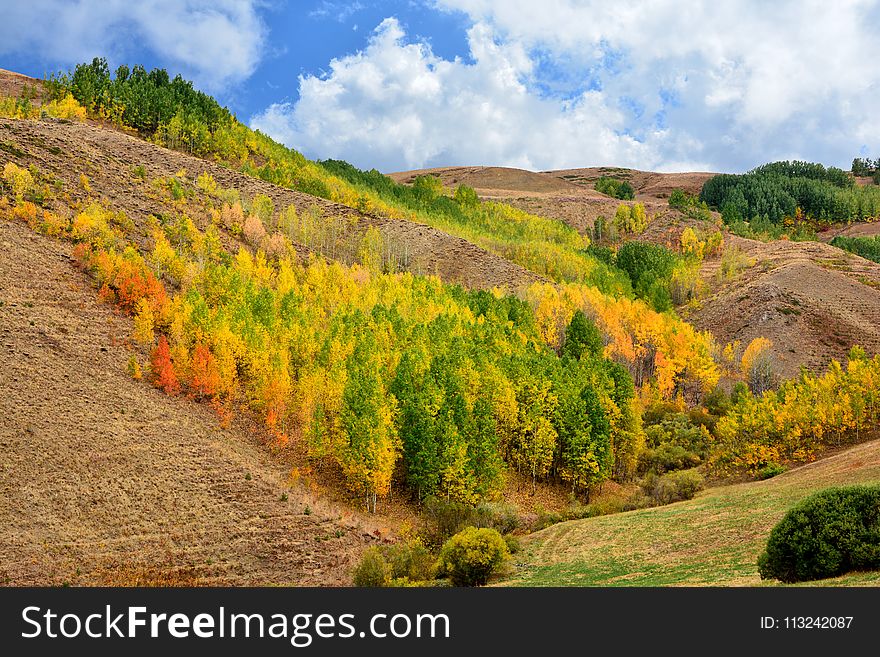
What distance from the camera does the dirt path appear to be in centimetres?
4172

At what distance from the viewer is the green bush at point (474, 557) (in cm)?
3875

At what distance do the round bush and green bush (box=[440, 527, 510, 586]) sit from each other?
638 inches

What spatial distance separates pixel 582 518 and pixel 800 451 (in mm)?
22361

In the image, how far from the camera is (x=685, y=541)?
123 feet

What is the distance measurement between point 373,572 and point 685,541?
18.4 m

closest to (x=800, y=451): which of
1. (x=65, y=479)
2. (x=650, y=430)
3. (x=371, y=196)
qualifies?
(x=650, y=430)

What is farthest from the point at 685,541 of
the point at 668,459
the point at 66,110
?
the point at 66,110

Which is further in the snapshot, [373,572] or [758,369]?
[758,369]

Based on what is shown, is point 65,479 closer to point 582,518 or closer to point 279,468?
point 279,468

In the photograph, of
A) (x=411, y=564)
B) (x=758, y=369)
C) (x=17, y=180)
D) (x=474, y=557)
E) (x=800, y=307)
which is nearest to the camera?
(x=474, y=557)

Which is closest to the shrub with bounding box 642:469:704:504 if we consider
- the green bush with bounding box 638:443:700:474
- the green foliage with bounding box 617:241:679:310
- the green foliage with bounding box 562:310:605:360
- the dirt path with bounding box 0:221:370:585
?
the green bush with bounding box 638:443:700:474

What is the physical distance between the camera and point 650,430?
79.8 metres

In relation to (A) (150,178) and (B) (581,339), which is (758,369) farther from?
(A) (150,178)

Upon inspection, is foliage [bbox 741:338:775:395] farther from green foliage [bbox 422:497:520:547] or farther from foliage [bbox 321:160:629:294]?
green foliage [bbox 422:497:520:547]
